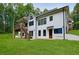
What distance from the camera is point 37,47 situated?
3.82m

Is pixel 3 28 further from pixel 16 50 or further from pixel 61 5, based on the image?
pixel 61 5

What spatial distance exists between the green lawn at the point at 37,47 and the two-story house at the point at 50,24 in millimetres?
99

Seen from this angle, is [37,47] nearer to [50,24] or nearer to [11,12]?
[50,24]

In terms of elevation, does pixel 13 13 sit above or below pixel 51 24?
above

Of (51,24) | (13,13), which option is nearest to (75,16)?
(51,24)

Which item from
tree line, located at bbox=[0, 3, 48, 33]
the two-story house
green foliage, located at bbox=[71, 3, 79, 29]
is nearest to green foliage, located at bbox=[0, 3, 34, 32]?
tree line, located at bbox=[0, 3, 48, 33]

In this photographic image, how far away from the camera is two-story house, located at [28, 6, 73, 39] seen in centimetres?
387

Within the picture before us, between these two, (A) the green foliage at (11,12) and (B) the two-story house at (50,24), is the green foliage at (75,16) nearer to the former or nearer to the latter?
(B) the two-story house at (50,24)

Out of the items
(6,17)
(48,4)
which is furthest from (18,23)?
(48,4)

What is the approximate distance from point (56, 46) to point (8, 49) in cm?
61

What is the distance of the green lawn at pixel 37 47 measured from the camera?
149 inches

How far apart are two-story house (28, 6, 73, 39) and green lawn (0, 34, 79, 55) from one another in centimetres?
10

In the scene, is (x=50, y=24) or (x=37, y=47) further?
(x=50, y=24)

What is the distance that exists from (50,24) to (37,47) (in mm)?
354
